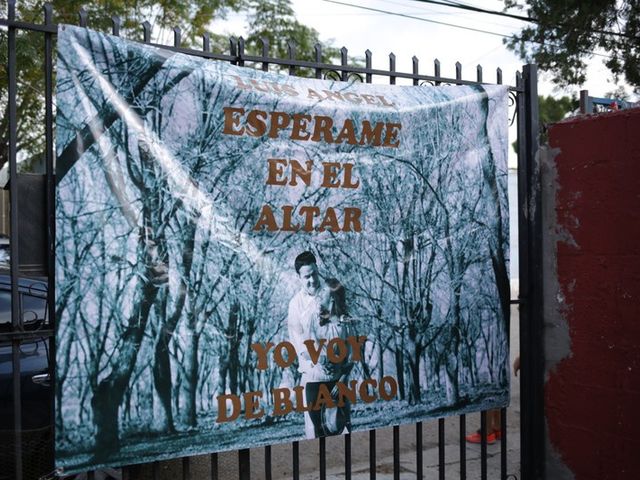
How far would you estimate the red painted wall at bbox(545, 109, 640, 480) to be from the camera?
140 inches

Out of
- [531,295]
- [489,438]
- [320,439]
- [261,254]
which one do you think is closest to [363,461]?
[489,438]

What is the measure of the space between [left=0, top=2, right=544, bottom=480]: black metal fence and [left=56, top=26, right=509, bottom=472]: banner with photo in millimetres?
90

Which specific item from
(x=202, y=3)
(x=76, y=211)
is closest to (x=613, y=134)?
(x=76, y=211)

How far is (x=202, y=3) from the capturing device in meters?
13.8

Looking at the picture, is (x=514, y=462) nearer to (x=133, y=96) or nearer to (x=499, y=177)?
(x=499, y=177)

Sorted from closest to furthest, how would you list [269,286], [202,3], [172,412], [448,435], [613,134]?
[172,412] → [269,286] → [613,134] → [448,435] → [202,3]

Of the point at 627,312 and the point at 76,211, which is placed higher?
the point at 76,211

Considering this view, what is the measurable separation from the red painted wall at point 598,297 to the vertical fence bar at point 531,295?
0.28 feet

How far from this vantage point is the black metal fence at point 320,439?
2.72m

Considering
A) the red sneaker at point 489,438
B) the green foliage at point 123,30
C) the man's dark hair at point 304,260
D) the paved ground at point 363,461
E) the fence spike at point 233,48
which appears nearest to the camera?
the fence spike at point 233,48

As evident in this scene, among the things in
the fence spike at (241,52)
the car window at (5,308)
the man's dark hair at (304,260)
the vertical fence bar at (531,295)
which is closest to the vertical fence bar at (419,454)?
the vertical fence bar at (531,295)

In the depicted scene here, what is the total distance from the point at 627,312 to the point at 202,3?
39.5 feet

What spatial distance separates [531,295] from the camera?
13.2 feet

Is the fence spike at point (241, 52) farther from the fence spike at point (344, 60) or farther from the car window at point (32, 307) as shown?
the car window at point (32, 307)
